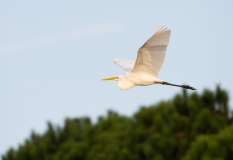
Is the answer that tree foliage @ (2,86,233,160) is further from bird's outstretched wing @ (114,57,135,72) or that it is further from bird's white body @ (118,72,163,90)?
bird's white body @ (118,72,163,90)

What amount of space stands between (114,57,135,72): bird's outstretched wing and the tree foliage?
17.3 meters

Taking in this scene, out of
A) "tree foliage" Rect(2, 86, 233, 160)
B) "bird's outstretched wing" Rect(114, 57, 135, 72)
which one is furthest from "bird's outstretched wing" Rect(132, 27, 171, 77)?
"tree foliage" Rect(2, 86, 233, 160)

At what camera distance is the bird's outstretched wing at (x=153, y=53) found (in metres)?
15.2

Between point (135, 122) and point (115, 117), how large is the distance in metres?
5.22

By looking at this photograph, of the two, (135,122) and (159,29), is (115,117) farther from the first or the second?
(159,29)

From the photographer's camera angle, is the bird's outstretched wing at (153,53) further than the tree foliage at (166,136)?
No

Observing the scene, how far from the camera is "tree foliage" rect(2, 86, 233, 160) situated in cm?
3600

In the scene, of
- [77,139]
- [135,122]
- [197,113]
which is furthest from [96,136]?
[197,113]

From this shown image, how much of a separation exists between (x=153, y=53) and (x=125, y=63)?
7.77ft

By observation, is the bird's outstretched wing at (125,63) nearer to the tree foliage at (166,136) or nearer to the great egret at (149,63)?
the great egret at (149,63)

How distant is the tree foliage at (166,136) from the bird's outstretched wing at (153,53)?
1924cm

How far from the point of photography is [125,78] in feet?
53.6

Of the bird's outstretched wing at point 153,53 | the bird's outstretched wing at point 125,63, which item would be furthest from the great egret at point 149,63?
the bird's outstretched wing at point 125,63

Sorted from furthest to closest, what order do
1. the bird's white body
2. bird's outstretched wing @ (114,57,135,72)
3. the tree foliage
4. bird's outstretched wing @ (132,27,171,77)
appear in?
the tree foliage → bird's outstretched wing @ (114,57,135,72) → the bird's white body → bird's outstretched wing @ (132,27,171,77)
